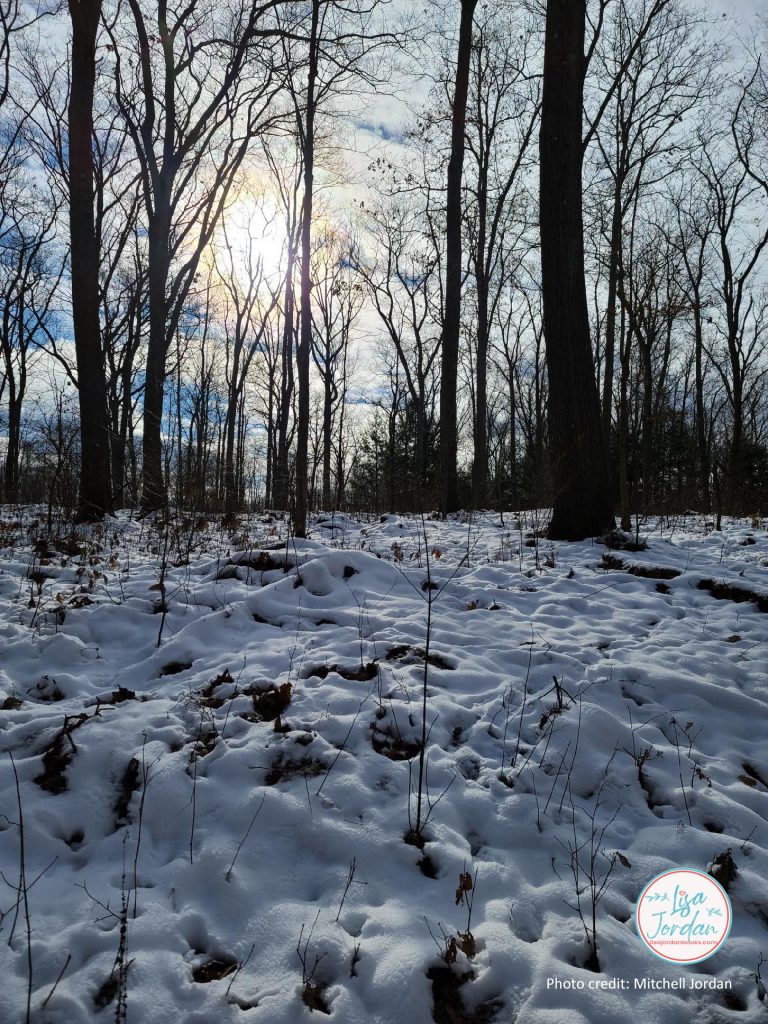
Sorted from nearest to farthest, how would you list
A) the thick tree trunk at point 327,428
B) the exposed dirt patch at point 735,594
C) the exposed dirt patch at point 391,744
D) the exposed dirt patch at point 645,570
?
the exposed dirt patch at point 391,744, the exposed dirt patch at point 735,594, the exposed dirt patch at point 645,570, the thick tree trunk at point 327,428

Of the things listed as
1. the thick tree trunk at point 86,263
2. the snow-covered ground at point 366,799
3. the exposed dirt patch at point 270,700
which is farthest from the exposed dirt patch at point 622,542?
the thick tree trunk at point 86,263

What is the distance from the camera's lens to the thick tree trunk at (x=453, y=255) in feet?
30.6

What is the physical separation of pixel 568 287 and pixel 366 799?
19.6 ft

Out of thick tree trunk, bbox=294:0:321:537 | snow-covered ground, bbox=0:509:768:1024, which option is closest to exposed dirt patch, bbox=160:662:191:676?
snow-covered ground, bbox=0:509:768:1024

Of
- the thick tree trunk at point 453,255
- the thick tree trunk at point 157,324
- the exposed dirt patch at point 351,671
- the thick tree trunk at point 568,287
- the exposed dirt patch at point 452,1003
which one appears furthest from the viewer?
the thick tree trunk at point 157,324

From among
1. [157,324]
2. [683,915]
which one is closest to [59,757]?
[683,915]

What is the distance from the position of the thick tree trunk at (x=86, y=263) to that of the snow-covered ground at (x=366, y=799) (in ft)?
13.3

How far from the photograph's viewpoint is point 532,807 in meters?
2.23

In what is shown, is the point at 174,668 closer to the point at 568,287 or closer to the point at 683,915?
the point at 683,915

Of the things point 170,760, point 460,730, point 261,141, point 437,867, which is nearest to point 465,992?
point 437,867

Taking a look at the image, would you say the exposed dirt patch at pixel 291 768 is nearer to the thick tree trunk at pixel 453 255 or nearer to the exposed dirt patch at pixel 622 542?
the exposed dirt patch at pixel 622 542

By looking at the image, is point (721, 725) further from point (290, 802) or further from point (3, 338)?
point (3, 338)

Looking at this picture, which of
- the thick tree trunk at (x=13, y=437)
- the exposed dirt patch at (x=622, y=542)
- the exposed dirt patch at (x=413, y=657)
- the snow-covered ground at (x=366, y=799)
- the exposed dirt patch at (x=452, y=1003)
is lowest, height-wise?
the exposed dirt patch at (x=452, y=1003)

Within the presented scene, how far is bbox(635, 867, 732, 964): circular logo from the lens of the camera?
67.0 inches
